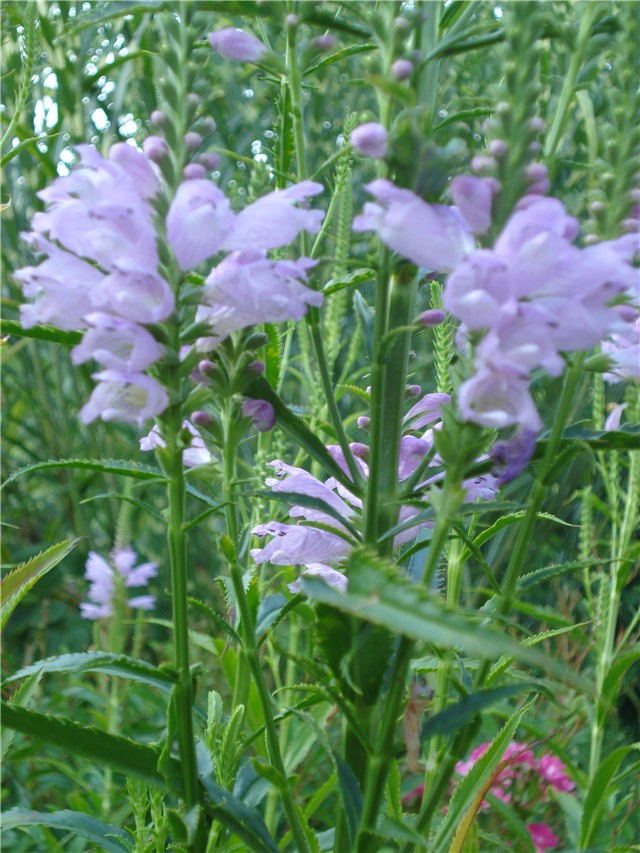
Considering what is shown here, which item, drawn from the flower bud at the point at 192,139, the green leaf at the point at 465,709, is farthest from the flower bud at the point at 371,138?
the green leaf at the point at 465,709

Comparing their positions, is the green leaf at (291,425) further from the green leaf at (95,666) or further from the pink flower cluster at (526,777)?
the pink flower cluster at (526,777)

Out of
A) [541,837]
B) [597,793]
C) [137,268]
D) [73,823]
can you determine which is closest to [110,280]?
[137,268]

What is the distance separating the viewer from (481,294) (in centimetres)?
57

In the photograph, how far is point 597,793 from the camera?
3.79 feet

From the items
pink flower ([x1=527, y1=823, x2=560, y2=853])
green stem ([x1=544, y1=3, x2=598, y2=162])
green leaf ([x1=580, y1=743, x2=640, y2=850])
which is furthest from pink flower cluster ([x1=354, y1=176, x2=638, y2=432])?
pink flower ([x1=527, y1=823, x2=560, y2=853])

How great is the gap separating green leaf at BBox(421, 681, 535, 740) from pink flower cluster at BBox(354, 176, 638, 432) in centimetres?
19

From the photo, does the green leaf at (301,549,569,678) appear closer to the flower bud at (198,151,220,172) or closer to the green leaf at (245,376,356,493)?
the green leaf at (245,376,356,493)

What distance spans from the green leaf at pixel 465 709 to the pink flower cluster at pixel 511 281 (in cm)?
19

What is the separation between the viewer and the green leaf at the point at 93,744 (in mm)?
672

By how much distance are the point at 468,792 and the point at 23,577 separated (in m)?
0.46

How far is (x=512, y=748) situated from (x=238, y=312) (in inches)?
46.9

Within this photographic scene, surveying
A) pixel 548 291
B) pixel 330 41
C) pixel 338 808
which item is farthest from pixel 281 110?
pixel 338 808

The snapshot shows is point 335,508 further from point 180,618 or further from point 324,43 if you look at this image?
point 324,43

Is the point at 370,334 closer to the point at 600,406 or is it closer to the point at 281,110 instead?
the point at 281,110
